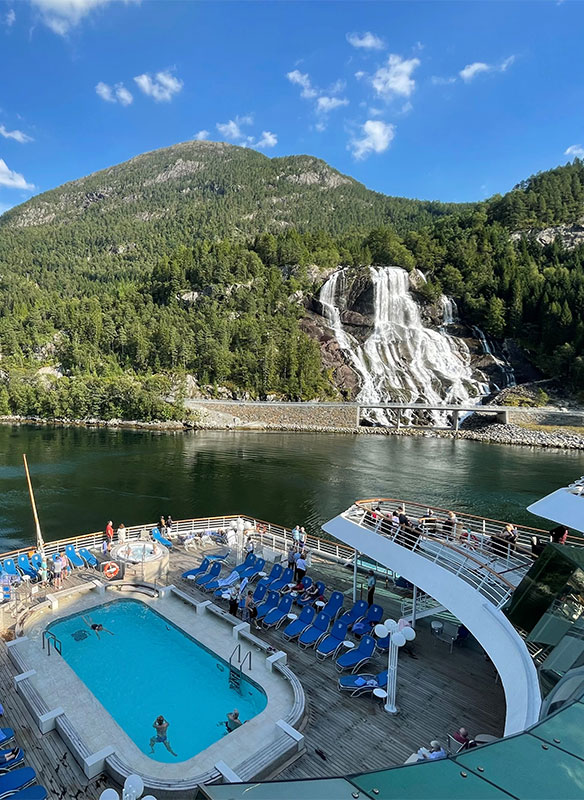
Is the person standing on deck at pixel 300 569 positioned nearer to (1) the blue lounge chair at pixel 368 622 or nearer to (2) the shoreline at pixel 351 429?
(1) the blue lounge chair at pixel 368 622

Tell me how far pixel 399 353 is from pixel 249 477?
167 ft

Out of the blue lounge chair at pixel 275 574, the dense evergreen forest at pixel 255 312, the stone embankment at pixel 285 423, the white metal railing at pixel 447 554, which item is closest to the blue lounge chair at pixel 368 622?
the white metal railing at pixel 447 554

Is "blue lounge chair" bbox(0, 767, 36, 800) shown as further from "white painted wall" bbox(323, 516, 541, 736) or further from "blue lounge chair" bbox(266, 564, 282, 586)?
"blue lounge chair" bbox(266, 564, 282, 586)

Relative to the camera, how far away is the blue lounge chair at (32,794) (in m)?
6.57

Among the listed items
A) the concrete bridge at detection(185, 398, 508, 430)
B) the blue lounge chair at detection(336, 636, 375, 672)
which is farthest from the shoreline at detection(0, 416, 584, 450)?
the blue lounge chair at detection(336, 636, 375, 672)

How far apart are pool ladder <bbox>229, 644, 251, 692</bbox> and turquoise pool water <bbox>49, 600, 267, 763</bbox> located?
0.14 m

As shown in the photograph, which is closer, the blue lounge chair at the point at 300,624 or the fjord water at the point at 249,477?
the blue lounge chair at the point at 300,624

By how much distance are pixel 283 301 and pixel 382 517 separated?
282 feet

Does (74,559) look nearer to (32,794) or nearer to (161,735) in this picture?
(161,735)

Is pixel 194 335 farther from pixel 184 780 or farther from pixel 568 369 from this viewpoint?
pixel 184 780

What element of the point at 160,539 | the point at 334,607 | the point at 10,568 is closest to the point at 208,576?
the point at 160,539

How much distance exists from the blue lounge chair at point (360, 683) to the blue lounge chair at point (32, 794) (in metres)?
5.39

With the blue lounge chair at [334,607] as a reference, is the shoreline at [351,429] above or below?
below

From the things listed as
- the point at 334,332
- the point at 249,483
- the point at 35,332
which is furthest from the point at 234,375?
the point at 249,483
